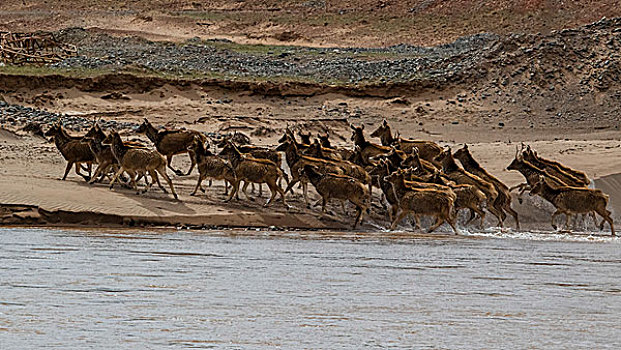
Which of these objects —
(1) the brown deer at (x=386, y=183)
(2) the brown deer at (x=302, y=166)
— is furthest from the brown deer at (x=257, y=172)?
(1) the brown deer at (x=386, y=183)

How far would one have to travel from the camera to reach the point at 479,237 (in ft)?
57.0

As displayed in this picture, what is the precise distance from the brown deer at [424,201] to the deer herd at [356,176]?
15 millimetres

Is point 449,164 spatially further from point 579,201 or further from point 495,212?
point 579,201

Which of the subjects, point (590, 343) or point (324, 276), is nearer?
point (590, 343)

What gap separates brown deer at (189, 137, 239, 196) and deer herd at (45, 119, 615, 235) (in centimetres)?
2

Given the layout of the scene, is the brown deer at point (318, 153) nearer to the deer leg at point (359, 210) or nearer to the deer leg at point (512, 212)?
the deer leg at point (359, 210)

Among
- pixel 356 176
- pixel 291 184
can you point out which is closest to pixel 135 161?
pixel 291 184

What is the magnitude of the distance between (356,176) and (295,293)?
9.02m

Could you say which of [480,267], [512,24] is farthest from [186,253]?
[512,24]

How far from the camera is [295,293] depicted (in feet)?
33.8

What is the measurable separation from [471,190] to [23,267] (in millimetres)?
8726

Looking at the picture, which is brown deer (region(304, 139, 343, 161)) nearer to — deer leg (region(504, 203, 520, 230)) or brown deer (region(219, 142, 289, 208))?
brown deer (region(219, 142, 289, 208))

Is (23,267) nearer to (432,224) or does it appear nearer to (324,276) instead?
(324,276)

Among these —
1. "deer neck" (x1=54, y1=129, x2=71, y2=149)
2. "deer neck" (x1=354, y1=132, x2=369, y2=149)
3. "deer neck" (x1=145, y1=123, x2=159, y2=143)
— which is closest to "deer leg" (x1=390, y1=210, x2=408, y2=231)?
"deer neck" (x1=354, y1=132, x2=369, y2=149)
